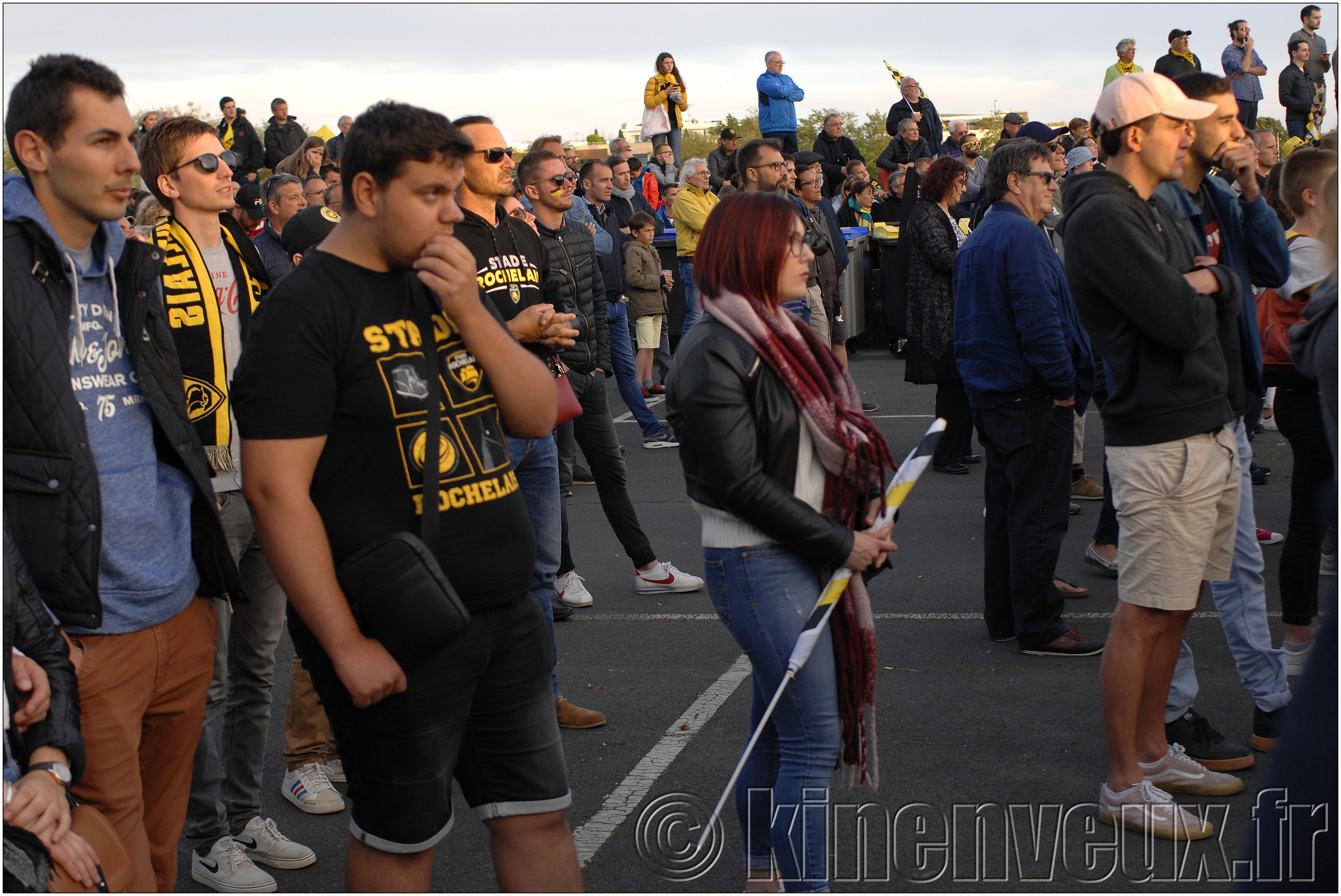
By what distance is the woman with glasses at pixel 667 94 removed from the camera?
19.2 m

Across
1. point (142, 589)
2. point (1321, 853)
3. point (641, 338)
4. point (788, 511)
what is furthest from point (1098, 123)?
point (641, 338)

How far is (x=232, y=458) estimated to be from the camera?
3.63 meters

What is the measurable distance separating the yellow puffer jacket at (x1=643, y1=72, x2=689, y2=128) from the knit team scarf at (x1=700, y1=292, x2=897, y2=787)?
671 inches

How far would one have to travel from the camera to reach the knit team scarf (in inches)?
119

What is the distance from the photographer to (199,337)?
3580mm

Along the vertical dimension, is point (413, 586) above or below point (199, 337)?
below

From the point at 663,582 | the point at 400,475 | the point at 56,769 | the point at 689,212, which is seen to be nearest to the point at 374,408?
the point at 400,475

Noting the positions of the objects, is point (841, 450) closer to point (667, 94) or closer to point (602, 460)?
point (602, 460)

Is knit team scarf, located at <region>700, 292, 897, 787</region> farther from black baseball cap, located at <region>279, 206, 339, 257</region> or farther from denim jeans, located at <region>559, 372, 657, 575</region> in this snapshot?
denim jeans, located at <region>559, 372, 657, 575</region>

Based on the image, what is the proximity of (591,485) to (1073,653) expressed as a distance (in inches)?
189

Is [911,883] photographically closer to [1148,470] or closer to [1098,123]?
[1148,470]

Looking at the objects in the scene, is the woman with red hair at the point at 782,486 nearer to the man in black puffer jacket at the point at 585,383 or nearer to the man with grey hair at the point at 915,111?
the man in black puffer jacket at the point at 585,383

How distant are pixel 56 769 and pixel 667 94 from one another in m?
18.3

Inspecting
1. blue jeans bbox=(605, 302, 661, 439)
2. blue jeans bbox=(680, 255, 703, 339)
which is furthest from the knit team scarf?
blue jeans bbox=(605, 302, 661, 439)
